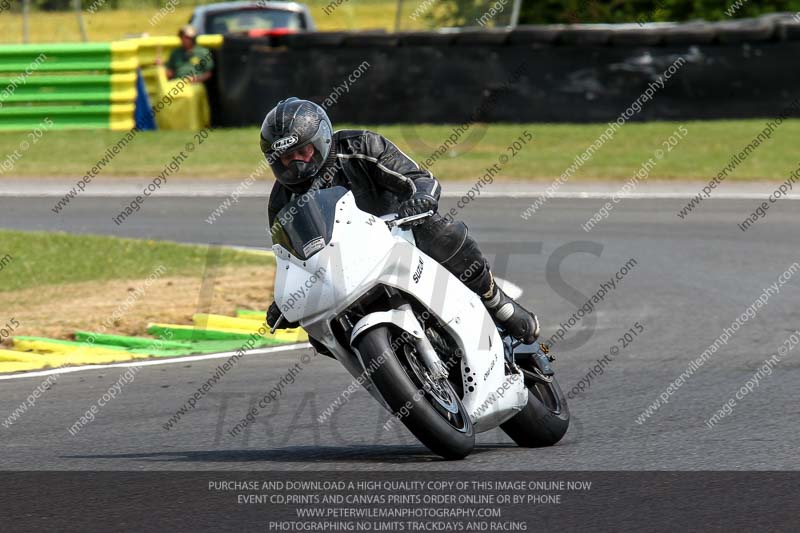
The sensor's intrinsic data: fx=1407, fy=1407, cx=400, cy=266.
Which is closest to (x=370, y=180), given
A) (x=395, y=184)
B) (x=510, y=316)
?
(x=395, y=184)

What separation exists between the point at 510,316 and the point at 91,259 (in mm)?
7114

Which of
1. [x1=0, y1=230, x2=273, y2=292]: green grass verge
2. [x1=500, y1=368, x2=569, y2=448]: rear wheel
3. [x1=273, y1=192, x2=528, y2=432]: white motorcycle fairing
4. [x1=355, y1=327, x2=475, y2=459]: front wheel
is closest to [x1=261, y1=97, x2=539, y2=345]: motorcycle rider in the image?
[x1=273, y1=192, x2=528, y2=432]: white motorcycle fairing

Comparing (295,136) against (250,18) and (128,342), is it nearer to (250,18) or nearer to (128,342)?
(128,342)

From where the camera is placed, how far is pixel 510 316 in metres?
6.21

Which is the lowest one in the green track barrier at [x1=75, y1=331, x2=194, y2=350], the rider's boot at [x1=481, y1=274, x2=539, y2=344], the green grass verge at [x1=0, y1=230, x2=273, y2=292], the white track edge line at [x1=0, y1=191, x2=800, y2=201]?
the white track edge line at [x1=0, y1=191, x2=800, y2=201]

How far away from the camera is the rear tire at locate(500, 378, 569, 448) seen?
6.13 metres

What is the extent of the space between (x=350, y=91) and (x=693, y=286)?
10551 mm

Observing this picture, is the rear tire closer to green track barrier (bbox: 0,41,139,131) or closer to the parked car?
green track barrier (bbox: 0,41,139,131)

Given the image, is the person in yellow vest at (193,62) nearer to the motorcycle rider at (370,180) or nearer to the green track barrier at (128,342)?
the green track barrier at (128,342)

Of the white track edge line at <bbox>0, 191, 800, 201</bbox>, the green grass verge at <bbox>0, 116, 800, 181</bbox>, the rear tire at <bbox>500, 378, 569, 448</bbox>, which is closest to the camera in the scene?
the rear tire at <bbox>500, 378, 569, 448</bbox>

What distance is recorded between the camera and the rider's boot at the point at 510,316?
617 cm

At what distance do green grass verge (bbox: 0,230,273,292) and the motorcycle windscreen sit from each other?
6258 millimetres

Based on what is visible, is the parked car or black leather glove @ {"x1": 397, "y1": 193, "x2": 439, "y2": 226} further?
the parked car
